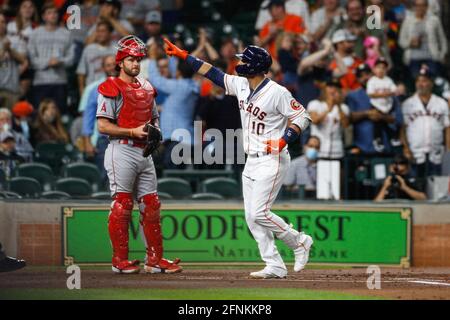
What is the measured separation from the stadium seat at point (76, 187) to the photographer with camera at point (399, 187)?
3319 millimetres

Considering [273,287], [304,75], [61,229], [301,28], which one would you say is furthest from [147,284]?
[301,28]

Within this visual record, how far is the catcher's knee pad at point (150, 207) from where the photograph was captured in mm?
10547

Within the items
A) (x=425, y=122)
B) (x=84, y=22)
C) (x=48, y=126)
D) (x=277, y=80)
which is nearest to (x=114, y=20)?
(x=84, y=22)

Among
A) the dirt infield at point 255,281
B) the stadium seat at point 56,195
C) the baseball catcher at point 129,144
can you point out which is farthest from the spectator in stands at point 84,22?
the baseball catcher at point 129,144

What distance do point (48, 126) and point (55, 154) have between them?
752 mm

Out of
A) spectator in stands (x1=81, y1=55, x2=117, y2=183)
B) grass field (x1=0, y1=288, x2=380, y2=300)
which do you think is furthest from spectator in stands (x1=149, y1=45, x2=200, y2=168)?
grass field (x1=0, y1=288, x2=380, y2=300)

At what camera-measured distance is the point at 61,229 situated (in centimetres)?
1273

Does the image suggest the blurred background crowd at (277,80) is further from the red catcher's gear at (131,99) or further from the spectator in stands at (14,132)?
the red catcher's gear at (131,99)

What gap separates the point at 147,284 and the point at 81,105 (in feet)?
16.1

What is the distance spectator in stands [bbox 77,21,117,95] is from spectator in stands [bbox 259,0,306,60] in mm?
2030

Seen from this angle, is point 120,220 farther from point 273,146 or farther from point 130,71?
point 273,146

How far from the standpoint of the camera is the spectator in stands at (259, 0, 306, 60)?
1508cm

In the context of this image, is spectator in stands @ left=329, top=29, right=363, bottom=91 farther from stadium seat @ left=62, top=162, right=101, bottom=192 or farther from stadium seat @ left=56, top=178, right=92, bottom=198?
stadium seat @ left=56, top=178, right=92, bottom=198
